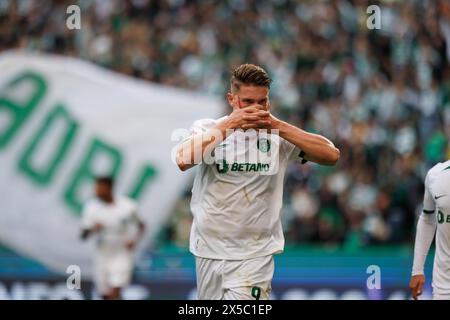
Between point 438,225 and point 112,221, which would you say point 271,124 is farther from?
point 112,221

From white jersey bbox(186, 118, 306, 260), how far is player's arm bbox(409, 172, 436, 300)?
130cm

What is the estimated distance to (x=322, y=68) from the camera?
18.1m

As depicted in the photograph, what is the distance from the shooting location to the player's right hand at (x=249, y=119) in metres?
7.01

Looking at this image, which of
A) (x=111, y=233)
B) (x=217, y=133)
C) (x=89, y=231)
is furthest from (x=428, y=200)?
(x=111, y=233)

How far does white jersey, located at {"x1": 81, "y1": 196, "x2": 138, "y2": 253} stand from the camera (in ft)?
44.5

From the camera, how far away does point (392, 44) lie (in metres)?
Result: 18.2

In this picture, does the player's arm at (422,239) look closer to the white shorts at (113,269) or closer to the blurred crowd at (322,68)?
the white shorts at (113,269)

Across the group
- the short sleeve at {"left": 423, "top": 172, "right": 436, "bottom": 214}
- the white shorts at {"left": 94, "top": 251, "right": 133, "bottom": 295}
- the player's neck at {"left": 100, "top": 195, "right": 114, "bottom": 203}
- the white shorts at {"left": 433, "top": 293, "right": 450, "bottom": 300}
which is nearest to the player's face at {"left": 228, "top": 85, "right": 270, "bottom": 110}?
the short sleeve at {"left": 423, "top": 172, "right": 436, "bottom": 214}

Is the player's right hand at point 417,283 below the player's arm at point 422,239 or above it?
below

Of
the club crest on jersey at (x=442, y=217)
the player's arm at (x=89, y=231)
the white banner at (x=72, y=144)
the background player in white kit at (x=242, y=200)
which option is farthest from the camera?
the white banner at (x=72, y=144)

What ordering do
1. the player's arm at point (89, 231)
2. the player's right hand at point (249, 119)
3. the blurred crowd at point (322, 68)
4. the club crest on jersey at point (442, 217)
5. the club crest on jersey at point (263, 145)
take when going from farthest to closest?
the blurred crowd at point (322, 68) → the player's arm at point (89, 231) → the club crest on jersey at point (442, 217) → the club crest on jersey at point (263, 145) → the player's right hand at point (249, 119)

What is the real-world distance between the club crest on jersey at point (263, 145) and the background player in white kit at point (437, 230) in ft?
4.68

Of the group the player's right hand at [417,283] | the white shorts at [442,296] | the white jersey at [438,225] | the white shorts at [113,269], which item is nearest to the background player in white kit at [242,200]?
the white jersey at [438,225]

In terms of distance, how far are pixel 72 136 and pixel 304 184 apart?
12.6ft
